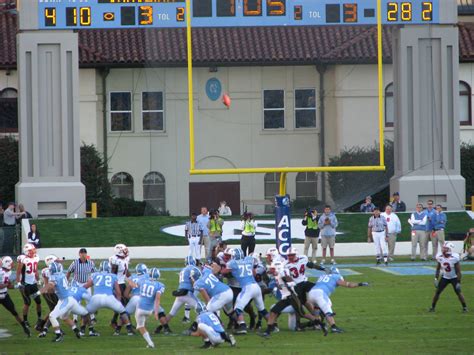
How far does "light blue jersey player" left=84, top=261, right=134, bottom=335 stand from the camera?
18.9 meters

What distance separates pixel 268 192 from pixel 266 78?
3817 mm

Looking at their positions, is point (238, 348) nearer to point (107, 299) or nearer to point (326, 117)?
point (107, 299)

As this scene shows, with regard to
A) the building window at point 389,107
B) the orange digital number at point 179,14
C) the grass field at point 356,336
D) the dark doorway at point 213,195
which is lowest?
the grass field at point 356,336

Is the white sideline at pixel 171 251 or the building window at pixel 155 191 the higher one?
the building window at pixel 155 191

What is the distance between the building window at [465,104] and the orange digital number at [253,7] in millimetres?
17184

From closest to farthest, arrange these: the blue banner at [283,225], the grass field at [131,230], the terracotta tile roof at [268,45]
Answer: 1. the blue banner at [283,225]
2. the terracotta tile roof at [268,45]
3. the grass field at [131,230]

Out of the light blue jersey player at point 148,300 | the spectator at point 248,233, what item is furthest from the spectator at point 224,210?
the light blue jersey player at point 148,300

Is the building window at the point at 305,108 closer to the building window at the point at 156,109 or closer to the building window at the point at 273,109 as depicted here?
the building window at the point at 273,109

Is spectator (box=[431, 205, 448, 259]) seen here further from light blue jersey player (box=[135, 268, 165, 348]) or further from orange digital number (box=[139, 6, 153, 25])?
light blue jersey player (box=[135, 268, 165, 348])

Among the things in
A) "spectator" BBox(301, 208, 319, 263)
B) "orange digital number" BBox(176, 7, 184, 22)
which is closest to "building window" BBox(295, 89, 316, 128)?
"spectator" BBox(301, 208, 319, 263)

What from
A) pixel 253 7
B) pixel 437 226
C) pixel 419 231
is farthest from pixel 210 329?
pixel 419 231

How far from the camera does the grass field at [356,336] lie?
1791 cm

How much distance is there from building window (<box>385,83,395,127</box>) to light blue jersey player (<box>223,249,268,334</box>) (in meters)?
14.6

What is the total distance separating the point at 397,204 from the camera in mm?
32938
